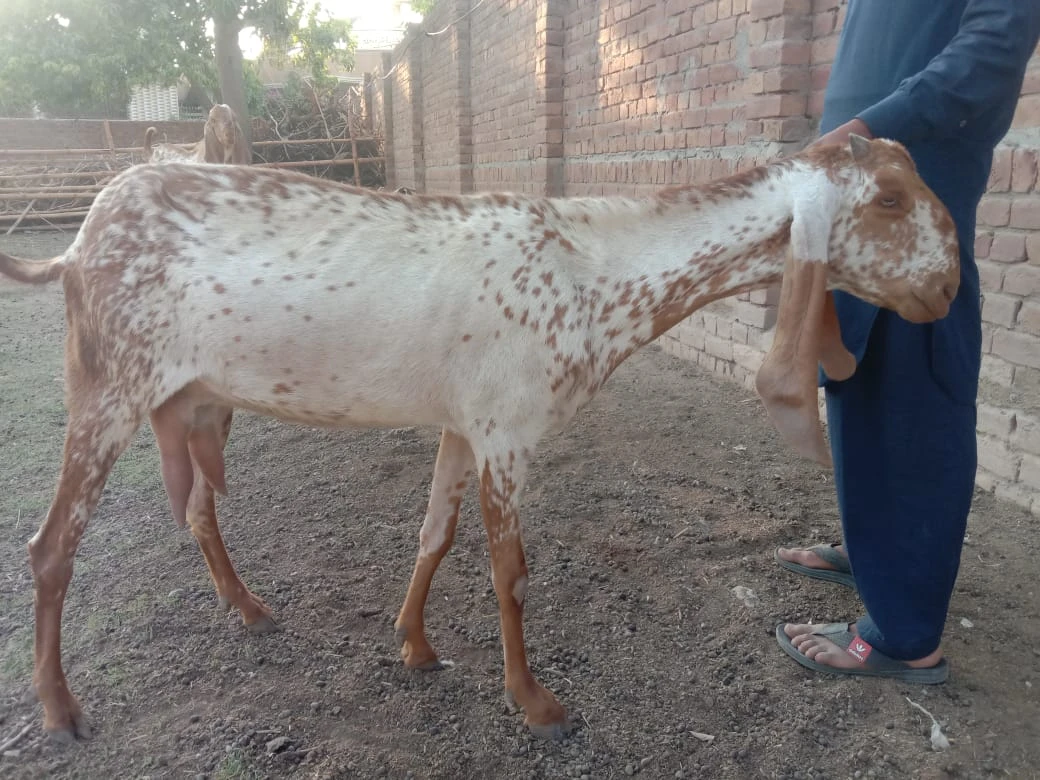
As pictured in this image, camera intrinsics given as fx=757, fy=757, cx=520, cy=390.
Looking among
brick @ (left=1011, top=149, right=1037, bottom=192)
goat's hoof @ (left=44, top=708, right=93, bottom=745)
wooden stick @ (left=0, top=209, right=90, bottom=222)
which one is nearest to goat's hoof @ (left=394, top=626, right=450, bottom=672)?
goat's hoof @ (left=44, top=708, right=93, bottom=745)

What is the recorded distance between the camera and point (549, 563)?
3.08 m

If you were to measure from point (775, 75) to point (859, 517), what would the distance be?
9.47 feet

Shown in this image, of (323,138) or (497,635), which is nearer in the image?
(497,635)

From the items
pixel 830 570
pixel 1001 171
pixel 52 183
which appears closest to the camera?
pixel 830 570

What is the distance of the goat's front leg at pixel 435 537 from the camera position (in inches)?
98.2

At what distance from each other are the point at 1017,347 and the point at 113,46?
2400 cm

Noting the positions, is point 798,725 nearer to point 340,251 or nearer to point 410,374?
point 410,374

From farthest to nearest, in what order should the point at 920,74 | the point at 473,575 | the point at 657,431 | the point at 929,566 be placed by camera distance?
A: the point at 657,431 → the point at 473,575 → the point at 929,566 → the point at 920,74

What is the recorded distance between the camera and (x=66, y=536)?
219 cm

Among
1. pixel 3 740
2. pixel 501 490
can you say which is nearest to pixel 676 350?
pixel 501 490

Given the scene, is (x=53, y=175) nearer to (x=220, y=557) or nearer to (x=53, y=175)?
(x=53, y=175)

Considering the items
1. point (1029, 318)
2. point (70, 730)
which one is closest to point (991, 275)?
point (1029, 318)

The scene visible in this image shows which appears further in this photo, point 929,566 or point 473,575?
point 473,575

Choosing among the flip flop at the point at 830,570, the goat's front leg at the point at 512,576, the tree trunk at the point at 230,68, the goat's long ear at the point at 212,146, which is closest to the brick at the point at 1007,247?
the flip flop at the point at 830,570
